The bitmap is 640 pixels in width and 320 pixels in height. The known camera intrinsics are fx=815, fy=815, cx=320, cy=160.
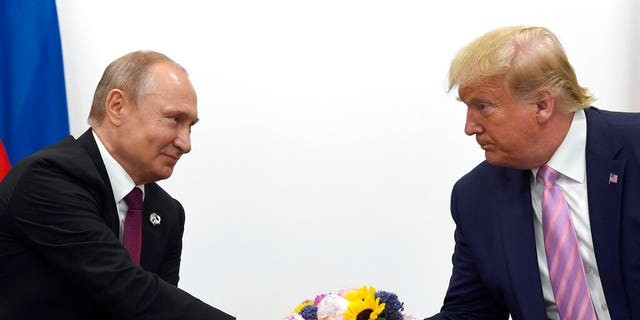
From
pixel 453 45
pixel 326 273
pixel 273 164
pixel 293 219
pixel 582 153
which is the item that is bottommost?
pixel 326 273

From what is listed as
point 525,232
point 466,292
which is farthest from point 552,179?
point 466,292

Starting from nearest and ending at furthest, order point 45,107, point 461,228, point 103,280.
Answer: point 103,280, point 461,228, point 45,107

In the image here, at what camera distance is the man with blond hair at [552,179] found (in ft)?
8.11

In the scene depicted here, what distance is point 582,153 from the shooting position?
8.48ft

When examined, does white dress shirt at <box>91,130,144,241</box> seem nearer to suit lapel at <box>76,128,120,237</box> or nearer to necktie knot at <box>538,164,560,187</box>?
suit lapel at <box>76,128,120,237</box>

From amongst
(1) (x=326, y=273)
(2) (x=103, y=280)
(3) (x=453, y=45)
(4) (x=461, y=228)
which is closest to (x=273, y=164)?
(1) (x=326, y=273)

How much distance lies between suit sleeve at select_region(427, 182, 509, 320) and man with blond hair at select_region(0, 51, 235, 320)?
2.77 feet

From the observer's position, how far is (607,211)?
2.48m

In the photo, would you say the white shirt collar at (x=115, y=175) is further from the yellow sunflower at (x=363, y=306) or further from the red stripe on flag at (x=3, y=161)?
the red stripe on flag at (x=3, y=161)

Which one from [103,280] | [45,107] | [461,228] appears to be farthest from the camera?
[45,107]

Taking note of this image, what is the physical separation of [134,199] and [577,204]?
1485mm

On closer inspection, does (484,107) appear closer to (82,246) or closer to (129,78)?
(129,78)

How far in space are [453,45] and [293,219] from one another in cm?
117

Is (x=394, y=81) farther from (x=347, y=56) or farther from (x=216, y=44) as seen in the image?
(x=216, y=44)
